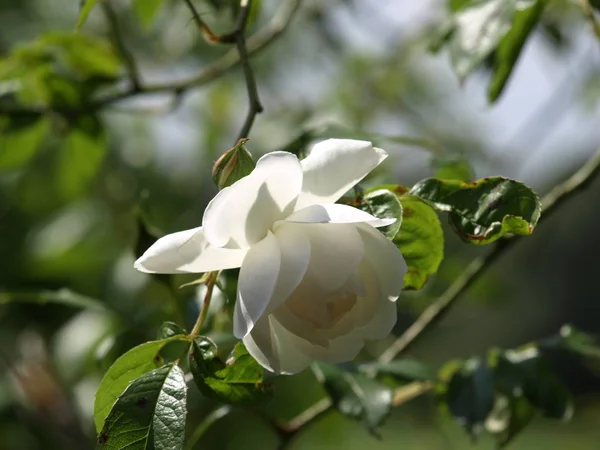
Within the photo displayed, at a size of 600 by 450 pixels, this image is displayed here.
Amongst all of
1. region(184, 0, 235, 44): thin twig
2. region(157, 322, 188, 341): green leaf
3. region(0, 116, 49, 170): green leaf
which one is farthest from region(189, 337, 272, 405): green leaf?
region(0, 116, 49, 170): green leaf

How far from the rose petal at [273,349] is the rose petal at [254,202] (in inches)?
1.9

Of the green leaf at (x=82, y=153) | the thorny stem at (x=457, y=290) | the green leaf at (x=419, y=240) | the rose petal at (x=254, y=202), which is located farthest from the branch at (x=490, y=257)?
the green leaf at (x=82, y=153)

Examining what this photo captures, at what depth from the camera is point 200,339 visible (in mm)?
468

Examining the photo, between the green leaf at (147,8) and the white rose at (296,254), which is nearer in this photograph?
the white rose at (296,254)

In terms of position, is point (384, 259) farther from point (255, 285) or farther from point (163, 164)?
point (163, 164)

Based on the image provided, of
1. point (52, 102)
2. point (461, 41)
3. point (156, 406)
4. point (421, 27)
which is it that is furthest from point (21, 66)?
point (421, 27)

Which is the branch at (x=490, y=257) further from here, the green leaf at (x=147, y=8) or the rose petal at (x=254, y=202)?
the green leaf at (x=147, y=8)

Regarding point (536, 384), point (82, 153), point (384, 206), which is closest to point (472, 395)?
point (536, 384)

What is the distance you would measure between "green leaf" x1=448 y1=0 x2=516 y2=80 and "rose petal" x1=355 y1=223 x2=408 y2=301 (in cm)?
34

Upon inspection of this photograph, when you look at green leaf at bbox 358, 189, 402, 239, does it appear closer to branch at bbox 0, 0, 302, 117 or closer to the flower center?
the flower center

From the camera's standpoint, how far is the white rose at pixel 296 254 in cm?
40

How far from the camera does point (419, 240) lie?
0.48m

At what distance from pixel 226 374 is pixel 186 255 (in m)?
0.09

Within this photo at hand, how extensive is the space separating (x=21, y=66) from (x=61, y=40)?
0.21 feet
